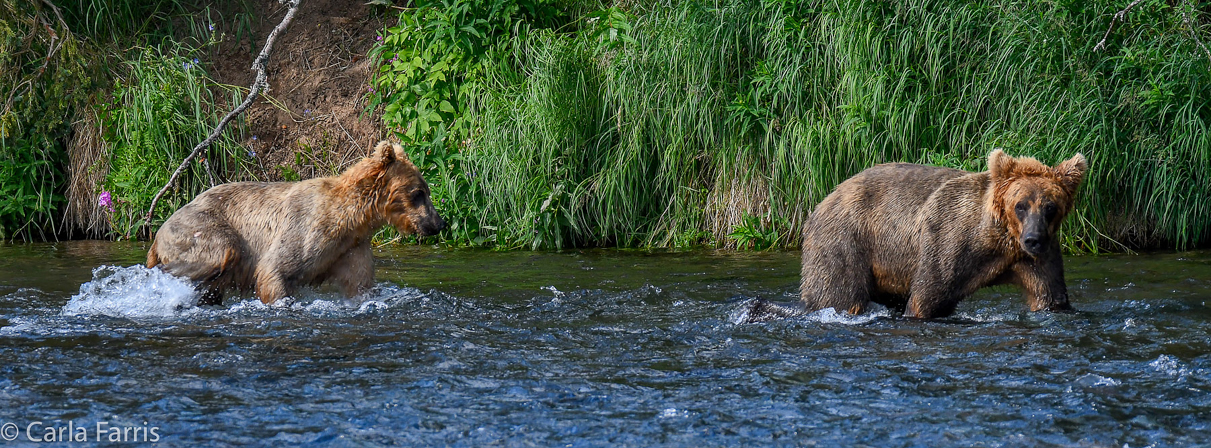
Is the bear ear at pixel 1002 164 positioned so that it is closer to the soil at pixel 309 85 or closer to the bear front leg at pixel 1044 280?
the bear front leg at pixel 1044 280

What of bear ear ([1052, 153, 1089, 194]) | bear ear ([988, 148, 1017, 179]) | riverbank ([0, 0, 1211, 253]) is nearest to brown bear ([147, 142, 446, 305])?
riverbank ([0, 0, 1211, 253])

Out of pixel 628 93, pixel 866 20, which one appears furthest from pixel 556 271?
pixel 866 20

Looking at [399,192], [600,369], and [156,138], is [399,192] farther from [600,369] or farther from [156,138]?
[156,138]

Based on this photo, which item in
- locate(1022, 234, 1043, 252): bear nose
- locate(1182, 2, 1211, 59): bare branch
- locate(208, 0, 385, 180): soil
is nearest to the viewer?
locate(1022, 234, 1043, 252): bear nose

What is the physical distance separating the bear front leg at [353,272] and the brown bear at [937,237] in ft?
7.49

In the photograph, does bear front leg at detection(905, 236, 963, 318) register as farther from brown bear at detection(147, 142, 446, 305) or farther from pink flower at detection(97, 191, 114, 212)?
pink flower at detection(97, 191, 114, 212)

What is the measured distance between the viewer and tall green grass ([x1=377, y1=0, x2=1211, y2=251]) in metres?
8.70

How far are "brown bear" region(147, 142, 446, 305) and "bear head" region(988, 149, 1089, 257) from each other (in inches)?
123

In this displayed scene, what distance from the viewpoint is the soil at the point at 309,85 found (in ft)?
37.8

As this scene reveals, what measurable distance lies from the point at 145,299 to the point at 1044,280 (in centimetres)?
471

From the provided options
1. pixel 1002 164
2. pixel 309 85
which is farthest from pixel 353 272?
pixel 309 85

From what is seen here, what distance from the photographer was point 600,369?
5.02 metres

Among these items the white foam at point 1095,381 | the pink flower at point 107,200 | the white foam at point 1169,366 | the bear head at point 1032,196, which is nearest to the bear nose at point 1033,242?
the bear head at point 1032,196

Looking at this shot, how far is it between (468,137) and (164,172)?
2772 mm
